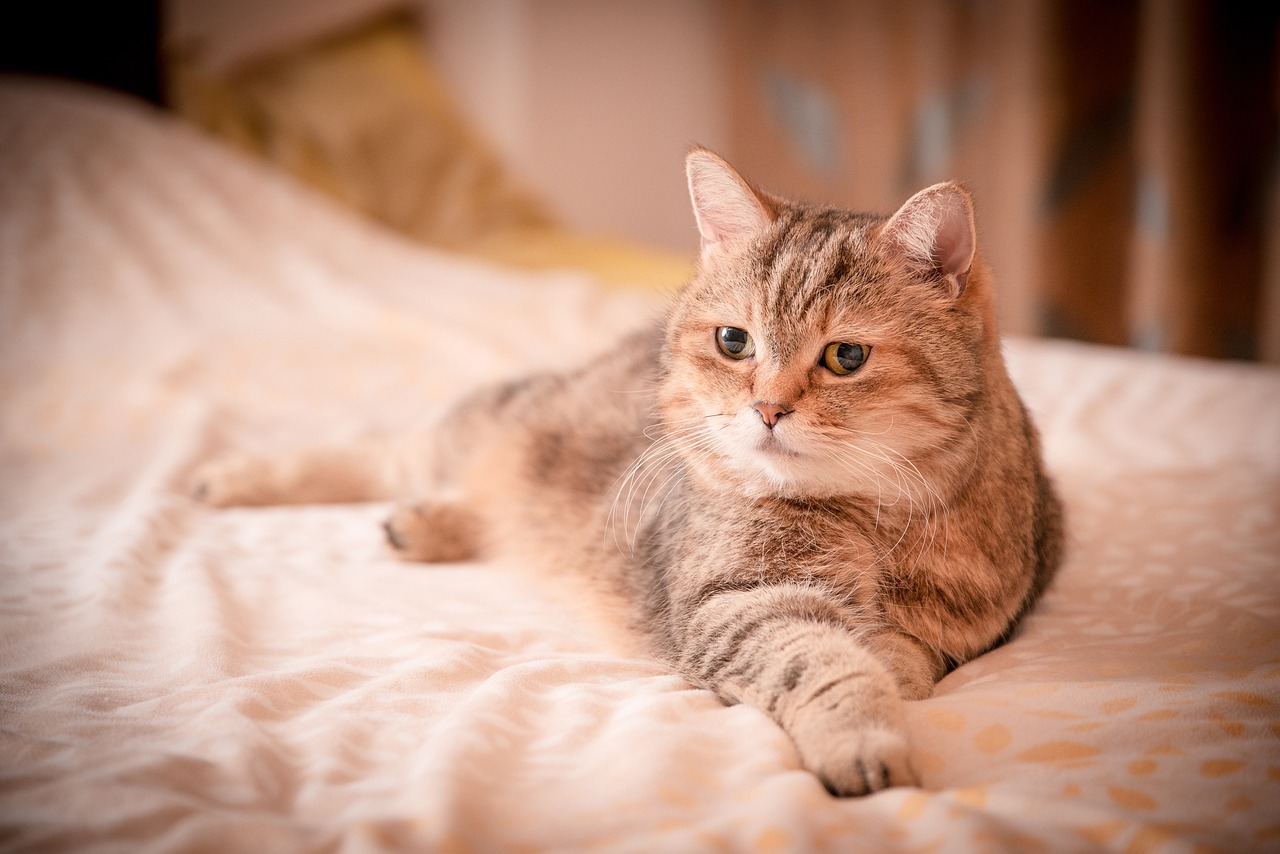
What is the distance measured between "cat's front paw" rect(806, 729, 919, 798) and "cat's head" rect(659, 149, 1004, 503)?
33 centimetres

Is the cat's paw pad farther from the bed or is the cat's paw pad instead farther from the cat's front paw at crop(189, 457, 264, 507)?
the cat's front paw at crop(189, 457, 264, 507)

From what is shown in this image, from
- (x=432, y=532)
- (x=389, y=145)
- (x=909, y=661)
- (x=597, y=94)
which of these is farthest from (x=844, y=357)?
(x=597, y=94)

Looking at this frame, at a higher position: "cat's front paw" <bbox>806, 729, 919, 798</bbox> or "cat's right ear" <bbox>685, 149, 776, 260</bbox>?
"cat's right ear" <bbox>685, 149, 776, 260</bbox>

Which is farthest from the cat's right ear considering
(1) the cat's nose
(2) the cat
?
(1) the cat's nose

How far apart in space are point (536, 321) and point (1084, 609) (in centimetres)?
167

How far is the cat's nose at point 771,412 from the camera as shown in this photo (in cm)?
93

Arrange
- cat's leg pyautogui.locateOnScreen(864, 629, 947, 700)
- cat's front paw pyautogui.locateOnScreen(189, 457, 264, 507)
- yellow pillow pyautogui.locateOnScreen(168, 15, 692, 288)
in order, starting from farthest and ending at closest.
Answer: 1. yellow pillow pyautogui.locateOnScreen(168, 15, 692, 288)
2. cat's front paw pyautogui.locateOnScreen(189, 457, 264, 507)
3. cat's leg pyautogui.locateOnScreen(864, 629, 947, 700)

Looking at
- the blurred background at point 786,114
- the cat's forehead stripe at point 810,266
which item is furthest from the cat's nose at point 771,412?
the blurred background at point 786,114

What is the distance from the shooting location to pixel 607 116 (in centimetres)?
444

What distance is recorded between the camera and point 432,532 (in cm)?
138

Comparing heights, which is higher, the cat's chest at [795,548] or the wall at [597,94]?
the wall at [597,94]

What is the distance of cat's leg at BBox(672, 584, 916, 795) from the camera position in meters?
0.71

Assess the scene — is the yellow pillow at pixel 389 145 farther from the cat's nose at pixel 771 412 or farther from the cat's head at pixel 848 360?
the cat's nose at pixel 771 412

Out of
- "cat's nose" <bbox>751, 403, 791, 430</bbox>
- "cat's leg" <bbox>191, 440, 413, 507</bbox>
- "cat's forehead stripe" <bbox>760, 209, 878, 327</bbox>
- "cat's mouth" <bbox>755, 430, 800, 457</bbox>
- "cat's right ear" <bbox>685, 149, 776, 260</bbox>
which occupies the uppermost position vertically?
"cat's right ear" <bbox>685, 149, 776, 260</bbox>
